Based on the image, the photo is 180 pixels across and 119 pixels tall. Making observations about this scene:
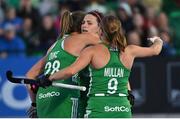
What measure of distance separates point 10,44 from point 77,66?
815 centimetres

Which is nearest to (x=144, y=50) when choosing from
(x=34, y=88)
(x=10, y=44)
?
(x=34, y=88)

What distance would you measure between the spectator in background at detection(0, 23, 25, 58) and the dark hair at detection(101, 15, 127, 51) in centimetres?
773

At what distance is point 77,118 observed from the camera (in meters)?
9.95

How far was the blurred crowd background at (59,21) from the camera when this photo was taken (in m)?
17.3

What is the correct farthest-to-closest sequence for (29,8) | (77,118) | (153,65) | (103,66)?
(29,8)
(153,65)
(77,118)
(103,66)

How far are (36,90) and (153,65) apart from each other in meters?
6.72

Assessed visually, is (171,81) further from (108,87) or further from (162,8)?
(108,87)

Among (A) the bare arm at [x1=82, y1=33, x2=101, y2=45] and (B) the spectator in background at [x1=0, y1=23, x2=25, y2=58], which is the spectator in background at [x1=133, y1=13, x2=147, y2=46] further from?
(A) the bare arm at [x1=82, y1=33, x2=101, y2=45]

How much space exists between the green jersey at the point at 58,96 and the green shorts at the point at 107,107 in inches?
27.5

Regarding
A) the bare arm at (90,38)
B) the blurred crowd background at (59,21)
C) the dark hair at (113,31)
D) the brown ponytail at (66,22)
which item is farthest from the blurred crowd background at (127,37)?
the dark hair at (113,31)

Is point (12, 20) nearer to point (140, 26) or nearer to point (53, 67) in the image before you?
point (140, 26)

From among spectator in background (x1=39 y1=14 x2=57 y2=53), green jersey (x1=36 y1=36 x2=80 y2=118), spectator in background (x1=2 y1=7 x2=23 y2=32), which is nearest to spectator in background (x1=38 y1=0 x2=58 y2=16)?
spectator in background (x1=39 y1=14 x2=57 y2=53)

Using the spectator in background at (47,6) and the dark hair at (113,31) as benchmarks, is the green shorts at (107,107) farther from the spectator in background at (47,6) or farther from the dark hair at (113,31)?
the spectator in background at (47,6)

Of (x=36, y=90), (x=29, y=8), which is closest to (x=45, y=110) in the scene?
(x=36, y=90)
